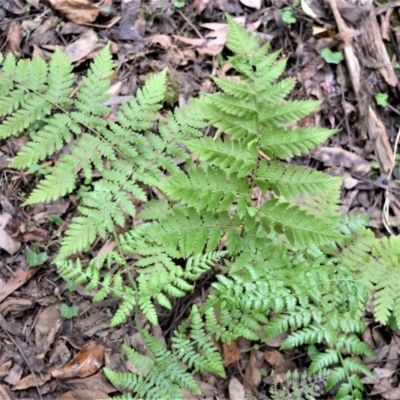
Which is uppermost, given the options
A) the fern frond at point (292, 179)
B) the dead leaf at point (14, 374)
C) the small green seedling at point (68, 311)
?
the fern frond at point (292, 179)

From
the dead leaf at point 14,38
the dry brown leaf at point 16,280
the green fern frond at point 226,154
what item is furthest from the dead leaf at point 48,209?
the green fern frond at point 226,154

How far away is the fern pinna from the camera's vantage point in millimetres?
2865

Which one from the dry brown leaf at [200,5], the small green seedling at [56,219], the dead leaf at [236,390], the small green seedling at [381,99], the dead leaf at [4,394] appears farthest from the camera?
the dry brown leaf at [200,5]

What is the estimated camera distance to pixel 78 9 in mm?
4320

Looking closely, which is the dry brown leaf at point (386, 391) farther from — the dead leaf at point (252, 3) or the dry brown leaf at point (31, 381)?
the dead leaf at point (252, 3)

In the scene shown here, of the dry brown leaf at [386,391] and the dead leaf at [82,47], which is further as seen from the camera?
the dead leaf at [82,47]

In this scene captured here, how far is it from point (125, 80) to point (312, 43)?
1.81 meters

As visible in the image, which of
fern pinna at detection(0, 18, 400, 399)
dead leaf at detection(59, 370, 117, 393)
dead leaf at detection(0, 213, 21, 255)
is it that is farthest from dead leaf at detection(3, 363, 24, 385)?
dead leaf at detection(0, 213, 21, 255)

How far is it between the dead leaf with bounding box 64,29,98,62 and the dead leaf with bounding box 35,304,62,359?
7.09 ft

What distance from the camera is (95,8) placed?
14.2 feet

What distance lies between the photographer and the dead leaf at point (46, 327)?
3.46 meters

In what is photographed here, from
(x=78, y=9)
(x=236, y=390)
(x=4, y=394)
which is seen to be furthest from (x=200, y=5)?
(x=4, y=394)

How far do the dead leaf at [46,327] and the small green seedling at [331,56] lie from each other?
10.6 feet

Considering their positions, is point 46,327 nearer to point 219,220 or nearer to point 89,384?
point 89,384
